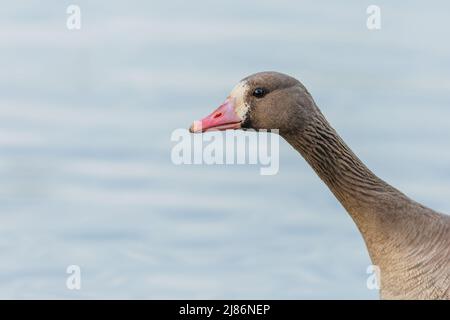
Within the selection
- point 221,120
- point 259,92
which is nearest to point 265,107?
point 259,92

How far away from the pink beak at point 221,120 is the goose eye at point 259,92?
204mm

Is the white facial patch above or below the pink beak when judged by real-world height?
above

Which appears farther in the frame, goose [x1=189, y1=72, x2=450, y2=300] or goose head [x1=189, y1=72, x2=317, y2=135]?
goose head [x1=189, y1=72, x2=317, y2=135]

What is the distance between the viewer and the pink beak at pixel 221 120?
9.22 meters

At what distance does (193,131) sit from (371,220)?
1709 millimetres

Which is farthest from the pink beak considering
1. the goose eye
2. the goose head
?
the goose eye

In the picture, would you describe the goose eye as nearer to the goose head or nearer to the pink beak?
the goose head

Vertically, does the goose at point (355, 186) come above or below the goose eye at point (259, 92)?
below

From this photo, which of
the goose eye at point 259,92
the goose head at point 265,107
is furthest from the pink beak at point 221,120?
the goose eye at point 259,92

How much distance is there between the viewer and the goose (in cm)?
877

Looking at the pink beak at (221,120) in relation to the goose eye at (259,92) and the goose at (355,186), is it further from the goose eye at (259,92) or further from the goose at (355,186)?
the goose eye at (259,92)

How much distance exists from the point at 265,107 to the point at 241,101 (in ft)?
0.72

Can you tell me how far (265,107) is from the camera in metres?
9.27

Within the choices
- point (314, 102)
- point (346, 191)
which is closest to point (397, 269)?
point (346, 191)
